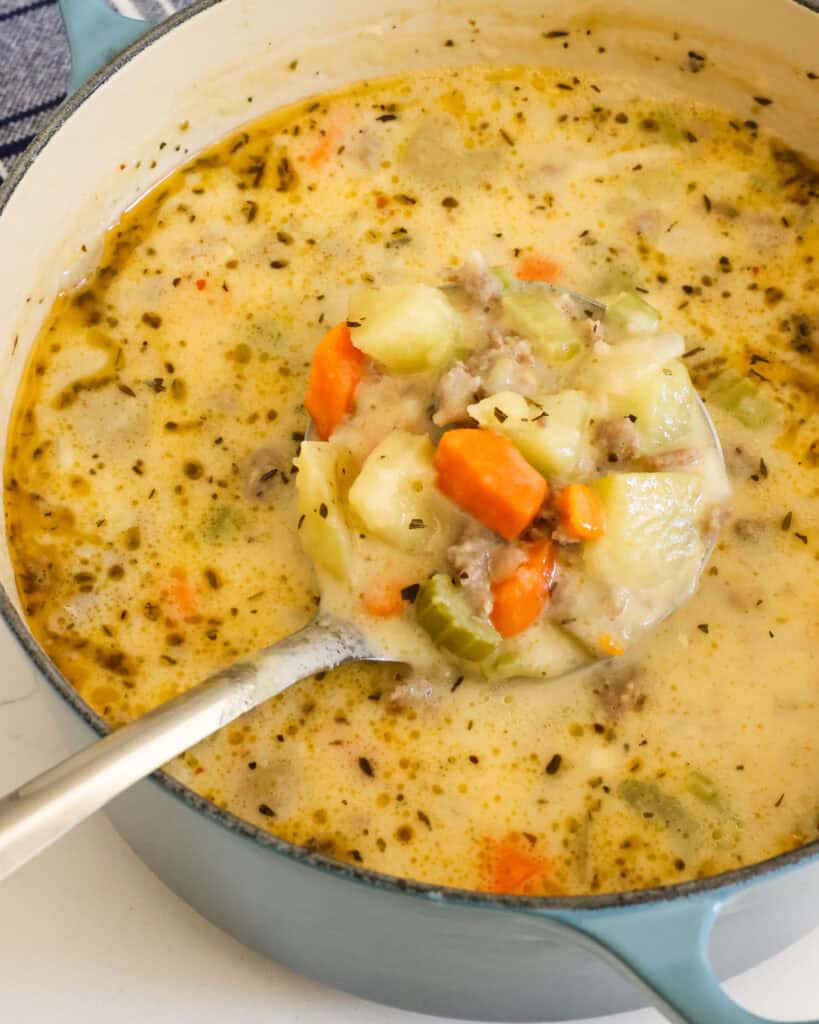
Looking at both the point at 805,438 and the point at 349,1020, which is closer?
the point at 349,1020

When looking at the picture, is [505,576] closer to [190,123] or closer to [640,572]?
[640,572]

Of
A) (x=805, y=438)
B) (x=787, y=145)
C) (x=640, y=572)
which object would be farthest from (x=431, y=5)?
(x=640, y=572)

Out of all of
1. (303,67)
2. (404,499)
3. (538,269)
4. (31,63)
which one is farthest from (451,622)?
(31,63)

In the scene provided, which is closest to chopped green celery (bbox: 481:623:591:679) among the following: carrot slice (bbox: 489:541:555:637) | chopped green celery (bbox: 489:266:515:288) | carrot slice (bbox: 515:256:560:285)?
carrot slice (bbox: 489:541:555:637)

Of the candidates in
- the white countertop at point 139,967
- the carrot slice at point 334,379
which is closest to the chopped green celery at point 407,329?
the carrot slice at point 334,379

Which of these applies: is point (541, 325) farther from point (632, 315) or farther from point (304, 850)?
point (304, 850)

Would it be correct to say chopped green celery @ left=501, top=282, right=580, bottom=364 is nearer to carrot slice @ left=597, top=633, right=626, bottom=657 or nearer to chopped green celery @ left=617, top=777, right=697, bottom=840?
carrot slice @ left=597, top=633, right=626, bottom=657
